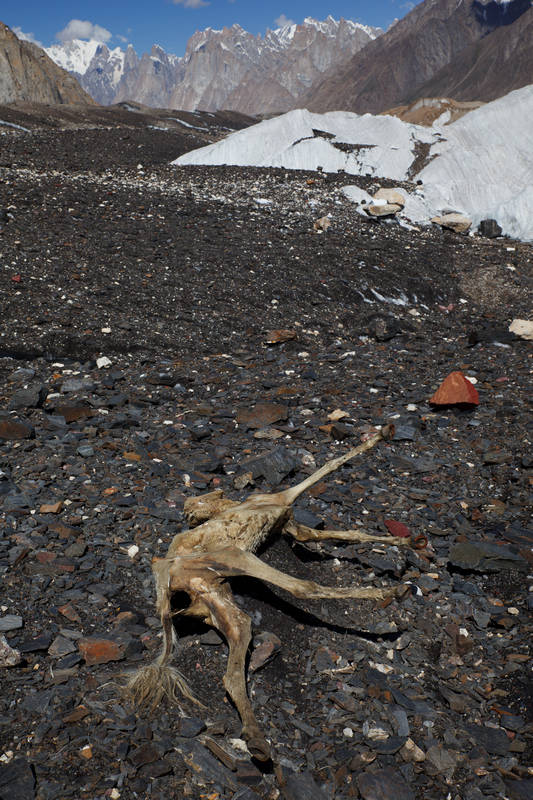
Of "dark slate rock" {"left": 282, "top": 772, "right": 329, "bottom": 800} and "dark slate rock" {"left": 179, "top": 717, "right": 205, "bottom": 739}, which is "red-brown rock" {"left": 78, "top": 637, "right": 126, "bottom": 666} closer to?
"dark slate rock" {"left": 179, "top": 717, "right": 205, "bottom": 739}

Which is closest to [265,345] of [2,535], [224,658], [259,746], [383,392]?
[383,392]

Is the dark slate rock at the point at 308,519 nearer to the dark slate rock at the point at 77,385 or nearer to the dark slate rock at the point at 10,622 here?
the dark slate rock at the point at 10,622

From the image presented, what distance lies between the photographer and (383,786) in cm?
212

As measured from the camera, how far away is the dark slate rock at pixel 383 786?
6.86 ft

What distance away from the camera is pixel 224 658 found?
260cm

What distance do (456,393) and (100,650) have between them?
3795 millimetres

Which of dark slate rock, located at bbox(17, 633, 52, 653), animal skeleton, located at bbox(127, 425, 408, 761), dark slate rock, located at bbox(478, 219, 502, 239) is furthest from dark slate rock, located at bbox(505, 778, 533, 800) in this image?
dark slate rock, located at bbox(478, 219, 502, 239)

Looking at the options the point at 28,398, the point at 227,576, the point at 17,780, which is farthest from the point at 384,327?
the point at 17,780

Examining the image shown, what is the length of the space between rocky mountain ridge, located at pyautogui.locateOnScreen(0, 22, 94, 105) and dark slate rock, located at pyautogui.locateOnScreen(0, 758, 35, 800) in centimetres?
6637

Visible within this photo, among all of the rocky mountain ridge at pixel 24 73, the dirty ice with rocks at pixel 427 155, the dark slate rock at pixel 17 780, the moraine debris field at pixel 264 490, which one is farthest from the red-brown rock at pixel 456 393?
the rocky mountain ridge at pixel 24 73

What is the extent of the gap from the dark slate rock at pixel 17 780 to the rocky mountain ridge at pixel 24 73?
218ft

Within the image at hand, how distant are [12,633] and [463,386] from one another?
4.11 meters

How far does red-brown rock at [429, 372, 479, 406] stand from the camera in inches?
201

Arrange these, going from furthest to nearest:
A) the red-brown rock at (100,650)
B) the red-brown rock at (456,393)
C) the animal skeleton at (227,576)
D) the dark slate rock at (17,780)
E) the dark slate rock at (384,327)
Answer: the dark slate rock at (384,327), the red-brown rock at (456,393), the red-brown rock at (100,650), the animal skeleton at (227,576), the dark slate rock at (17,780)
